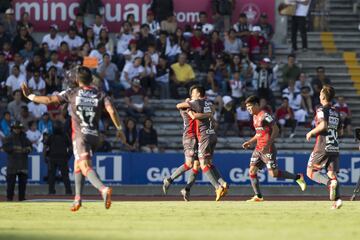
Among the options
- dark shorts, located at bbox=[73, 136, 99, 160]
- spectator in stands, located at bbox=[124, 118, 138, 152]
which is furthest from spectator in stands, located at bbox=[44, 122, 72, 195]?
dark shorts, located at bbox=[73, 136, 99, 160]

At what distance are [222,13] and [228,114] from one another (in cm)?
474

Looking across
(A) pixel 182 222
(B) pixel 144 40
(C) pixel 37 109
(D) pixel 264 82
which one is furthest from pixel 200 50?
(A) pixel 182 222

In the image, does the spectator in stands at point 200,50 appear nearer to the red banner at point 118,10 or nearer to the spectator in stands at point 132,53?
the spectator in stands at point 132,53

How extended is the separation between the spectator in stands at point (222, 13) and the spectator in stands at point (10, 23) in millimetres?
6033

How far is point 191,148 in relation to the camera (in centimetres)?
2338

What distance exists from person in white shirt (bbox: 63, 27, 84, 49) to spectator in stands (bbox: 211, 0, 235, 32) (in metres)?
4.41

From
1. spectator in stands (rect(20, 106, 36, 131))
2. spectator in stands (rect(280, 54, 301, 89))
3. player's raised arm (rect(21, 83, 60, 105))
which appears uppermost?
player's raised arm (rect(21, 83, 60, 105))

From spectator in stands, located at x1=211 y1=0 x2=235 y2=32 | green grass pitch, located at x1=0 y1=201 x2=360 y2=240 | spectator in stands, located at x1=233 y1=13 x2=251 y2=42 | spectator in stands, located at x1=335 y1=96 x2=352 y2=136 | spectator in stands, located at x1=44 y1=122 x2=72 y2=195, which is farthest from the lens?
spectator in stands, located at x1=211 y1=0 x2=235 y2=32

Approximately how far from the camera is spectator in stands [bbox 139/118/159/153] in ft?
Result: 104

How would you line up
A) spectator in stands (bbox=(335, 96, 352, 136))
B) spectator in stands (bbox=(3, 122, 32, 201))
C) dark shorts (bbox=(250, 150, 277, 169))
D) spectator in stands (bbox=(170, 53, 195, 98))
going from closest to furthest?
dark shorts (bbox=(250, 150, 277, 169)) < spectator in stands (bbox=(3, 122, 32, 201)) < spectator in stands (bbox=(335, 96, 352, 136)) < spectator in stands (bbox=(170, 53, 195, 98))

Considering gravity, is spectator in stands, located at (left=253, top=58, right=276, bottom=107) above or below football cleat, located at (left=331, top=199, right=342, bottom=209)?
above

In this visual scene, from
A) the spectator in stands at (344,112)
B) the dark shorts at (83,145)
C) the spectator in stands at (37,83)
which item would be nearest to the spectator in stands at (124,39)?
the spectator in stands at (37,83)

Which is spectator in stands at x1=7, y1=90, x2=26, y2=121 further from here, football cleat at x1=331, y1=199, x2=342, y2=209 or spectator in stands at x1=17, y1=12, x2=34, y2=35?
football cleat at x1=331, y1=199, x2=342, y2=209

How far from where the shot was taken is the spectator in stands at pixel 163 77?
3422 centimetres
